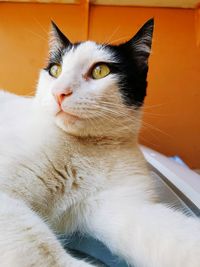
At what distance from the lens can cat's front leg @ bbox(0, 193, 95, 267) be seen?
0.52m

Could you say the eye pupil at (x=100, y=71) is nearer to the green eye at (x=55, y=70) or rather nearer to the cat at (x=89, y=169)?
the cat at (x=89, y=169)

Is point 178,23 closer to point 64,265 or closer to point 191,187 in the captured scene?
point 191,187

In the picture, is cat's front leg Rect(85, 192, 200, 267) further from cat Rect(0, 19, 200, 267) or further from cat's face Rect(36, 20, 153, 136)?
cat's face Rect(36, 20, 153, 136)

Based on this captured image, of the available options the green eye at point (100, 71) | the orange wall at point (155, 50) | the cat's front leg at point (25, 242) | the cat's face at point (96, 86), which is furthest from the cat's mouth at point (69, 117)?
the orange wall at point (155, 50)

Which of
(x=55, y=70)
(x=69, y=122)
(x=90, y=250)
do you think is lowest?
(x=90, y=250)

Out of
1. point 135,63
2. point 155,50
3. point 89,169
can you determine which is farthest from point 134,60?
point 155,50

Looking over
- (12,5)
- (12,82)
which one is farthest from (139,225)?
(12,5)

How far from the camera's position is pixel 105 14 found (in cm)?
202

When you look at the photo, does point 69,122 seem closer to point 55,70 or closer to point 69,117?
point 69,117

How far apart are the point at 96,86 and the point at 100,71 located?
0.08m

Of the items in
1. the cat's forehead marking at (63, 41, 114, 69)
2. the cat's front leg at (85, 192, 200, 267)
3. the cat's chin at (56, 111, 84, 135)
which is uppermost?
the cat's forehead marking at (63, 41, 114, 69)

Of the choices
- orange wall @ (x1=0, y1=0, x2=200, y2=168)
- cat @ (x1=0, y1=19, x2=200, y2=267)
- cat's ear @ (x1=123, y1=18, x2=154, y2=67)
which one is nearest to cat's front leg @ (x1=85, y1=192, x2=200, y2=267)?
cat @ (x1=0, y1=19, x2=200, y2=267)

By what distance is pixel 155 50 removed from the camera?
201cm

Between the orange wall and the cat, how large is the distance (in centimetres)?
102
